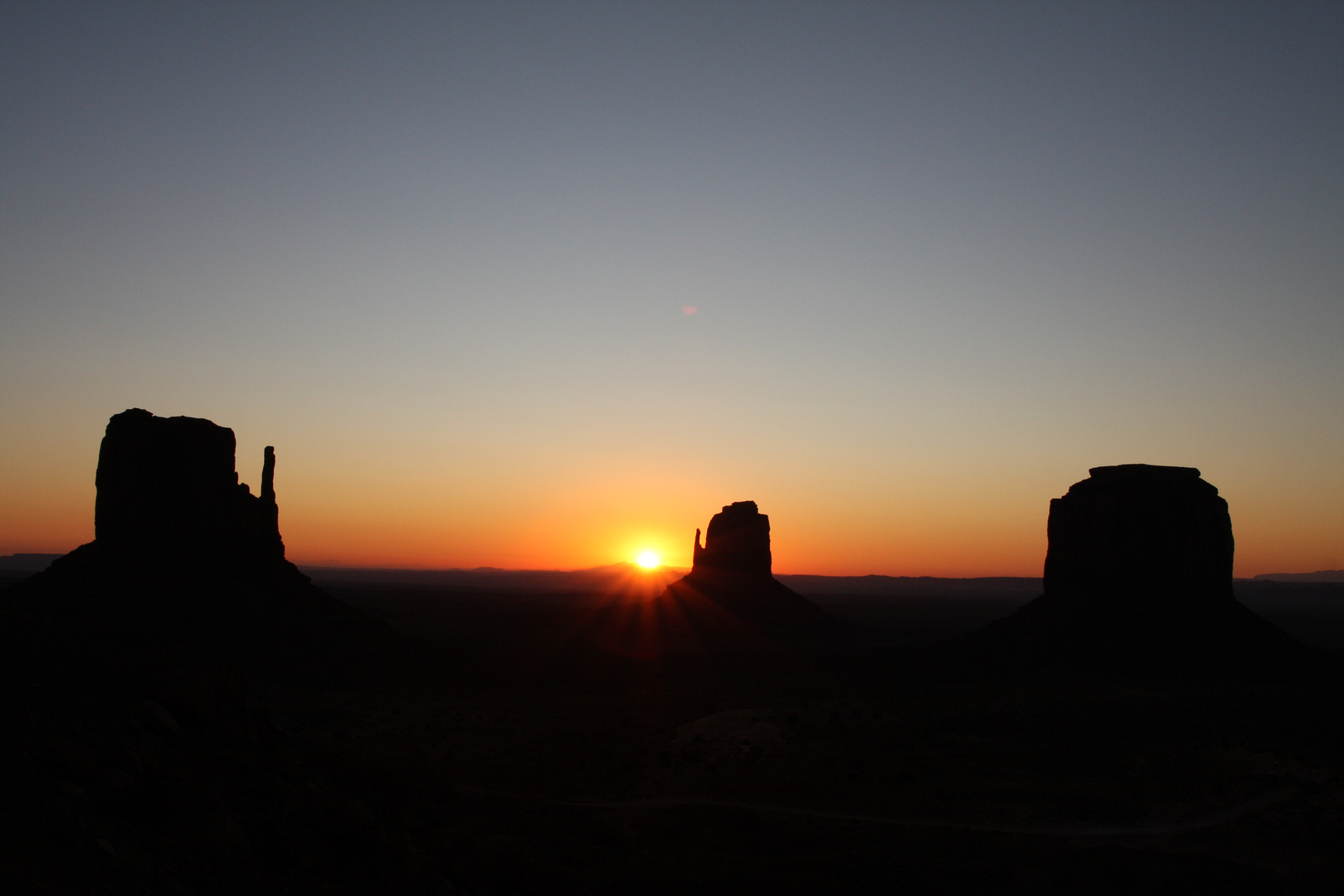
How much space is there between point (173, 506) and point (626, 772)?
1310 inches

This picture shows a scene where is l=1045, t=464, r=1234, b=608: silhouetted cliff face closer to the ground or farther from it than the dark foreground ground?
farther from it

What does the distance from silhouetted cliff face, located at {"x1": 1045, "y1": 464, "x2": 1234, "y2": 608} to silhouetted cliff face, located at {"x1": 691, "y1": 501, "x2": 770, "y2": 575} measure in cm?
3820

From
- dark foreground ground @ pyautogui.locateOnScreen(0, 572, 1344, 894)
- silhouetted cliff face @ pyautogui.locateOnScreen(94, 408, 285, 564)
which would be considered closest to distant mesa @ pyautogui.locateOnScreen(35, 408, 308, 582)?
silhouetted cliff face @ pyautogui.locateOnScreen(94, 408, 285, 564)

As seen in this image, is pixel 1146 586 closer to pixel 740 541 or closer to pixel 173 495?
pixel 740 541

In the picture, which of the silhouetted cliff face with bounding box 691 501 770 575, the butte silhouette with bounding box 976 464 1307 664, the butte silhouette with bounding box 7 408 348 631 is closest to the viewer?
the butte silhouette with bounding box 7 408 348 631

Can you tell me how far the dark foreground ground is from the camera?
41.9 ft

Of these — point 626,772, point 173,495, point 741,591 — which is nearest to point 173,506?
point 173,495

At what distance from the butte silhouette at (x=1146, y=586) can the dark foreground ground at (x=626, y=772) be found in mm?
2812

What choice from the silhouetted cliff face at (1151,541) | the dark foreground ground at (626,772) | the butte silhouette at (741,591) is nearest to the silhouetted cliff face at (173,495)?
the dark foreground ground at (626,772)

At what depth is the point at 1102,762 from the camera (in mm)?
30297

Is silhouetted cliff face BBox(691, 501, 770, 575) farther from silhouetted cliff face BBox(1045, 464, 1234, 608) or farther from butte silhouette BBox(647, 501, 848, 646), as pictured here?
silhouetted cliff face BBox(1045, 464, 1234, 608)

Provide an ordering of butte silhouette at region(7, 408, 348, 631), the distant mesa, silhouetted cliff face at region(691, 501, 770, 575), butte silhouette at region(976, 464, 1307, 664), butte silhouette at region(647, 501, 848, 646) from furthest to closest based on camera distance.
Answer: silhouetted cliff face at region(691, 501, 770, 575)
butte silhouette at region(647, 501, 848, 646)
butte silhouette at region(976, 464, 1307, 664)
the distant mesa
butte silhouette at region(7, 408, 348, 631)

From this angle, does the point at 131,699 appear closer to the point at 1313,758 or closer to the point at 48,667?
the point at 48,667

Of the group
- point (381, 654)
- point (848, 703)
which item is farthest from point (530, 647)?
point (848, 703)
